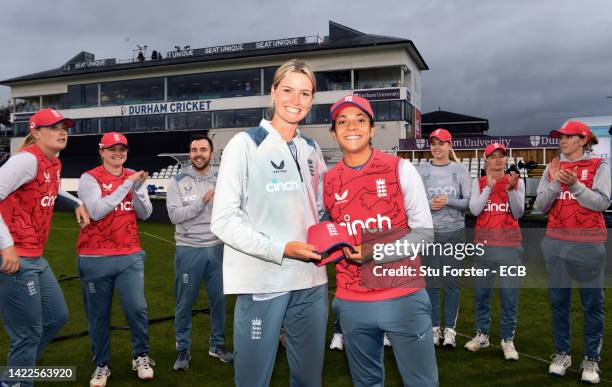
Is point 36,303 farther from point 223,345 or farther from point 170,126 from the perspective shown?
point 170,126

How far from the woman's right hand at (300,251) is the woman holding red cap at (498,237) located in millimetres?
3464

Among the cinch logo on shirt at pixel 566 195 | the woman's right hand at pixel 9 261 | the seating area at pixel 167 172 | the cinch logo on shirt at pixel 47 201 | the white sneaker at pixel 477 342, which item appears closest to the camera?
the woman's right hand at pixel 9 261

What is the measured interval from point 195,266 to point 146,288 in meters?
4.09

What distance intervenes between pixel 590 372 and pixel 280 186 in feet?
12.2

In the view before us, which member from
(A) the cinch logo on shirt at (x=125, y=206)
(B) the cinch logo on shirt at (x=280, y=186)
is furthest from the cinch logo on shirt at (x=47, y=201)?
(B) the cinch logo on shirt at (x=280, y=186)

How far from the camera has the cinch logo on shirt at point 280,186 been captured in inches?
95.3

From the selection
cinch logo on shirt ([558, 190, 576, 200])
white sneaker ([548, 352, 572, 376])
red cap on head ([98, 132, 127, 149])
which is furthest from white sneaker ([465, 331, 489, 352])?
red cap on head ([98, 132, 127, 149])

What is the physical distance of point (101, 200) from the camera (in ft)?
14.2

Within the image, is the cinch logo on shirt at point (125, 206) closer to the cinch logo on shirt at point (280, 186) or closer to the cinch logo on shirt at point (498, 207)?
the cinch logo on shirt at point (280, 186)

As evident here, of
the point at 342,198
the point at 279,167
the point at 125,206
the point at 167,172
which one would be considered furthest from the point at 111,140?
the point at 167,172

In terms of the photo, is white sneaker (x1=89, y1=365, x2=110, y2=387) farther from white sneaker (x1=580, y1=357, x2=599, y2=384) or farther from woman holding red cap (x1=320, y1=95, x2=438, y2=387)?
white sneaker (x1=580, y1=357, x2=599, y2=384)

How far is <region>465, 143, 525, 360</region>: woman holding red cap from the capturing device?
199 inches

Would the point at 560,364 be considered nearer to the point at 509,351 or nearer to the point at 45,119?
the point at 509,351

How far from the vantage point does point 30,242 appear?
3.56 metres
